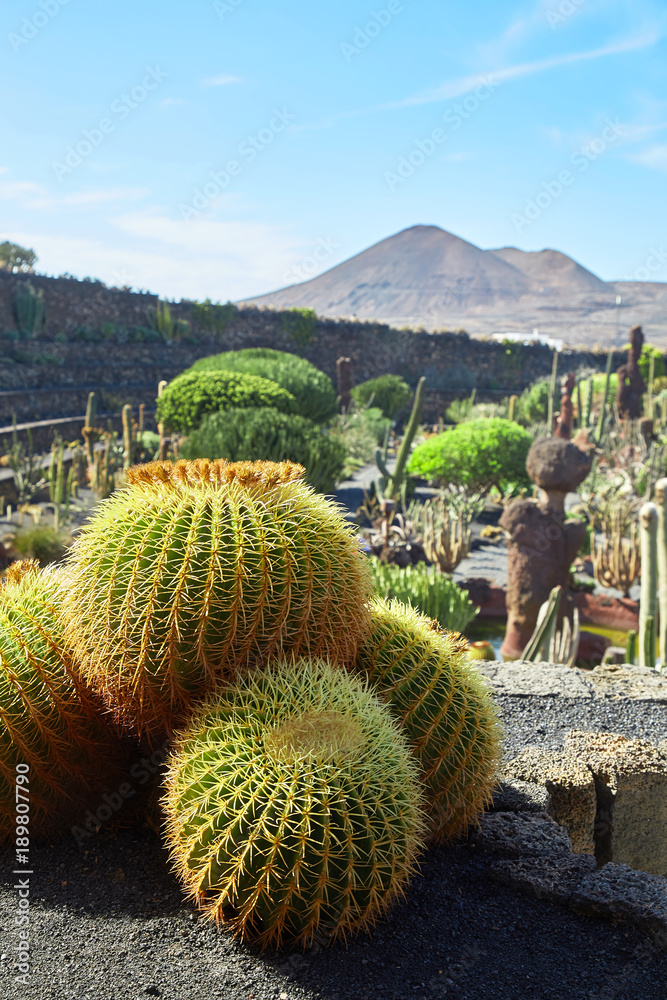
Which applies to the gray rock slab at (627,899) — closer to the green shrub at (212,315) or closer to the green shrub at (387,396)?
the green shrub at (387,396)

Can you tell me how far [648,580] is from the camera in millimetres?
4992

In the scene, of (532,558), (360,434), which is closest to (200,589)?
(532,558)

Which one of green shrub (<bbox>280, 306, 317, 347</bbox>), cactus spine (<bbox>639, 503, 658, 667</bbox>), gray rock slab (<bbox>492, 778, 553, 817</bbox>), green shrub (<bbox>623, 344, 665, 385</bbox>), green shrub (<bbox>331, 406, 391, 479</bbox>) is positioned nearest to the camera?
gray rock slab (<bbox>492, 778, 553, 817</bbox>)

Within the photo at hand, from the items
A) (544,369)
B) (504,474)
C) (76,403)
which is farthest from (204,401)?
(544,369)

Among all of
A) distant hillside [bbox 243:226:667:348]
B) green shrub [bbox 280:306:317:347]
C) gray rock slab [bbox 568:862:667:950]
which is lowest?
gray rock slab [bbox 568:862:667:950]

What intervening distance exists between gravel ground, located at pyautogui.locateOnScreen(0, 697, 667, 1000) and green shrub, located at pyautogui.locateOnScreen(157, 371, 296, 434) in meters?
9.93

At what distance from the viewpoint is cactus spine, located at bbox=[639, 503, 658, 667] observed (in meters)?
4.77

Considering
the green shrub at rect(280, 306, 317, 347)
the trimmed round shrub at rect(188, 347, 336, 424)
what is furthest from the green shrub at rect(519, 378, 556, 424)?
the green shrub at rect(280, 306, 317, 347)

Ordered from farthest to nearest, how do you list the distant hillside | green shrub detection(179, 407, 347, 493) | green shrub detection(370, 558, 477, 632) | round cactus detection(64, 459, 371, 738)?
the distant hillside
green shrub detection(179, 407, 347, 493)
green shrub detection(370, 558, 477, 632)
round cactus detection(64, 459, 371, 738)

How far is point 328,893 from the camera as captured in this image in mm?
1791

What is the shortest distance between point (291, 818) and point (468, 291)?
484 ft

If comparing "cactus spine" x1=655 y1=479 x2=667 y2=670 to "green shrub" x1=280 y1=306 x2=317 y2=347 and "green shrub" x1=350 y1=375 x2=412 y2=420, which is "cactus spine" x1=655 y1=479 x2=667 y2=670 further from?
"green shrub" x1=280 y1=306 x2=317 y2=347

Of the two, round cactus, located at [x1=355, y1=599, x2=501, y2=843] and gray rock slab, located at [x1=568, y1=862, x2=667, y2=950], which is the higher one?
round cactus, located at [x1=355, y1=599, x2=501, y2=843]

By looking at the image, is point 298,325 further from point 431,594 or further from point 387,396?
point 431,594
